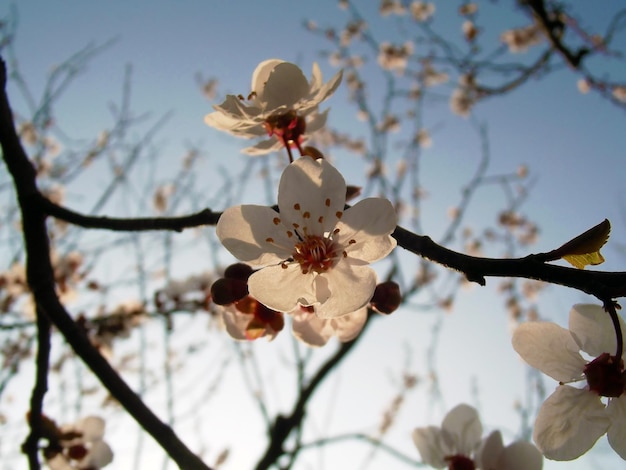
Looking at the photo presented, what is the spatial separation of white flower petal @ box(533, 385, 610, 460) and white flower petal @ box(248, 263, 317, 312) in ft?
1.87

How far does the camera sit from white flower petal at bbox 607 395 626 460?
1.00 m

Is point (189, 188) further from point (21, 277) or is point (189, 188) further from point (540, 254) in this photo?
point (540, 254)

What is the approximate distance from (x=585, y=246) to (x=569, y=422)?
468 mm

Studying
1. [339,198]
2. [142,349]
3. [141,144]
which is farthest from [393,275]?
[339,198]

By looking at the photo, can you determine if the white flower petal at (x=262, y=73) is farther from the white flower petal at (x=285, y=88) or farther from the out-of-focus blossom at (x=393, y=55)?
the out-of-focus blossom at (x=393, y=55)

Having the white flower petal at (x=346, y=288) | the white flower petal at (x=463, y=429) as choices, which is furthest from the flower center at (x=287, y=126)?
the white flower petal at (x=463, y=429)

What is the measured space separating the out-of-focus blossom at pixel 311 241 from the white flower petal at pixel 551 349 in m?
0.36

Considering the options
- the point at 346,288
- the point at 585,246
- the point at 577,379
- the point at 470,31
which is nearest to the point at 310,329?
the point at 346,288

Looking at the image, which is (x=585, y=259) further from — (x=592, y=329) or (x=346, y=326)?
(x=346, y=326)

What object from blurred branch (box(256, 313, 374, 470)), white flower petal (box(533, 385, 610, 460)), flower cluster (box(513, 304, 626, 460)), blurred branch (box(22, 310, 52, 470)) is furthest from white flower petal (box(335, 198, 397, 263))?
blurred branch (box(256, 313, 374, 470))

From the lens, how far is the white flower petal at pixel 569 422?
104 cm

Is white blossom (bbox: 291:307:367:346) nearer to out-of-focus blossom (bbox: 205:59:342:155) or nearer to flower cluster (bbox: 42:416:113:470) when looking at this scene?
out-of-focus blossom (bbox: 205:59:342:155)

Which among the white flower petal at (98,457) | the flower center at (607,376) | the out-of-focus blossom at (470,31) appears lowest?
the flower center at (607,376)

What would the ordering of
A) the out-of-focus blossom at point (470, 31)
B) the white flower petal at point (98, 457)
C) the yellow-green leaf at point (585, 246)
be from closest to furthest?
1. the yellow-green leaf at point (585, 246)
2. the white flower petal at point (98, 457)
3. the out-of-focus blossom at point (470, 31)
